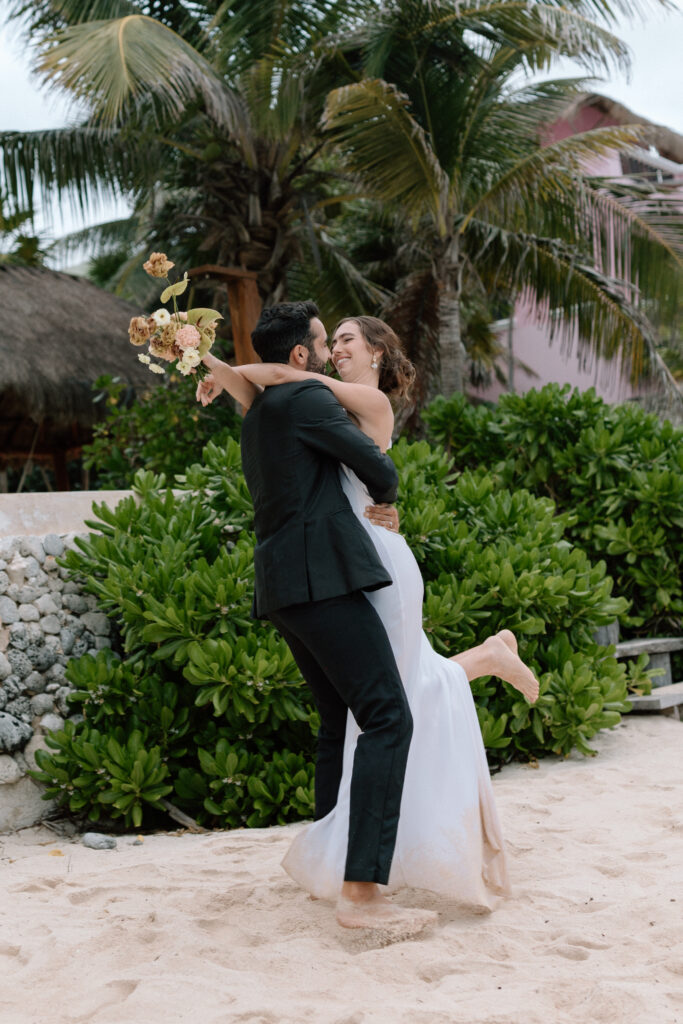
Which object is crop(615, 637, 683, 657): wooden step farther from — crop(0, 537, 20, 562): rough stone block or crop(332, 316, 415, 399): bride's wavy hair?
crop(0, 537, 20, 562): rough stone block

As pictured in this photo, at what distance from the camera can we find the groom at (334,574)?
2658mm

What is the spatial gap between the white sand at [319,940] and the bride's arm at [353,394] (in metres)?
1.48

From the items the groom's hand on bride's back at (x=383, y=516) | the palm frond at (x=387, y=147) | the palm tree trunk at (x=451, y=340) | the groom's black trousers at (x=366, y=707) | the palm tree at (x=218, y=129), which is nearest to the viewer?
the groom's black trousers at (x=366, y=707)

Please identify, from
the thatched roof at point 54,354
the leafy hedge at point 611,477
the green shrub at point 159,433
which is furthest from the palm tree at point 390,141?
the leafy hedge at point 611,477

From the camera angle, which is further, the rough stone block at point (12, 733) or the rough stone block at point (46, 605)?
the rough stone block at point (46, 605)

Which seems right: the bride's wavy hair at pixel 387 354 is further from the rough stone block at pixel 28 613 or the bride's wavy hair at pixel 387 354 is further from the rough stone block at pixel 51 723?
the rough stone block at pixel 51 723

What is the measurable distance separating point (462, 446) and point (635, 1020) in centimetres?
548

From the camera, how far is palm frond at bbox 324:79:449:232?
8391 millimetres

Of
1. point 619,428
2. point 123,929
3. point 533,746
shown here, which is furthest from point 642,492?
point 123,929

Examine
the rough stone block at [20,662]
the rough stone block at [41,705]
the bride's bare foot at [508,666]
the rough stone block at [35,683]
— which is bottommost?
the rough stone block at [41,705]

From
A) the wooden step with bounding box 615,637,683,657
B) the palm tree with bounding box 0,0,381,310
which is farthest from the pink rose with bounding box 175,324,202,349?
the palm tree with bounding box 0,0,381,310

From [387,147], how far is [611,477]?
425 centimetres

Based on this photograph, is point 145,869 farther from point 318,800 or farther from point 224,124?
point 224,124

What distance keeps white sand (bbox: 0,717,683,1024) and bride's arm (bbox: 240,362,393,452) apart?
1.48 metres
